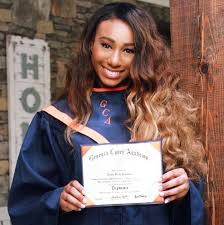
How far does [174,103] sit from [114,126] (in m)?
0.22

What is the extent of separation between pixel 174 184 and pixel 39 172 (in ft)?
1.51

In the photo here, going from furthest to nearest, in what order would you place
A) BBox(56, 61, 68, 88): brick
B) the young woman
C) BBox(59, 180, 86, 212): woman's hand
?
BBox(56, 61, 68, 88): brick
the young woman
BBox(59, 180, 86, 212): woman's hand

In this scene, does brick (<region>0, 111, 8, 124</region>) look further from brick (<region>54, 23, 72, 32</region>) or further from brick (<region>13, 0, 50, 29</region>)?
brick (<region>54, 23, 72, 32</region>)

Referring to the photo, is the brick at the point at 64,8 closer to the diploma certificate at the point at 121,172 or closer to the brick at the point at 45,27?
the brick at the point at 45,27

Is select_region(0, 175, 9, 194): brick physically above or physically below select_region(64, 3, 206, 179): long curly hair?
below

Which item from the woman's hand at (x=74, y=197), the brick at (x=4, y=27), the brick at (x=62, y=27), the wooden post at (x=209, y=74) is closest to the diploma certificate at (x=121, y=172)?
the woman's hand at (x=74, y=197)

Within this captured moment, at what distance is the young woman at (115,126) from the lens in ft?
6.42

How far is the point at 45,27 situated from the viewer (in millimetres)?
5465

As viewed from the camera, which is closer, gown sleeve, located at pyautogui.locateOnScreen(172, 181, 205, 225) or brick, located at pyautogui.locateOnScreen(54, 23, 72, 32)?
gown sleeve, located at pyautogui.locateOnScreen(172, 181, 205, 225)

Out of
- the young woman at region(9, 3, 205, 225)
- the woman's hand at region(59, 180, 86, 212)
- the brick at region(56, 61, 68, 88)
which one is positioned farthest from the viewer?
the brick at region(56, 61, 68, 88)

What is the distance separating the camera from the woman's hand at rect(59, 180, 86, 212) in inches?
72.8

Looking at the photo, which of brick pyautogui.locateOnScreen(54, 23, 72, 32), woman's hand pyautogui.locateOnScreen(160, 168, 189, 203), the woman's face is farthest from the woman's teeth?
brick pyautogui.locateOnScreen(54, 23, 72, 32)

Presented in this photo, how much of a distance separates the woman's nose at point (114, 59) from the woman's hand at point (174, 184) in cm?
40

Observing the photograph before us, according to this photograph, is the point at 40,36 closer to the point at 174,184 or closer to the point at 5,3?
the point at 5,3
